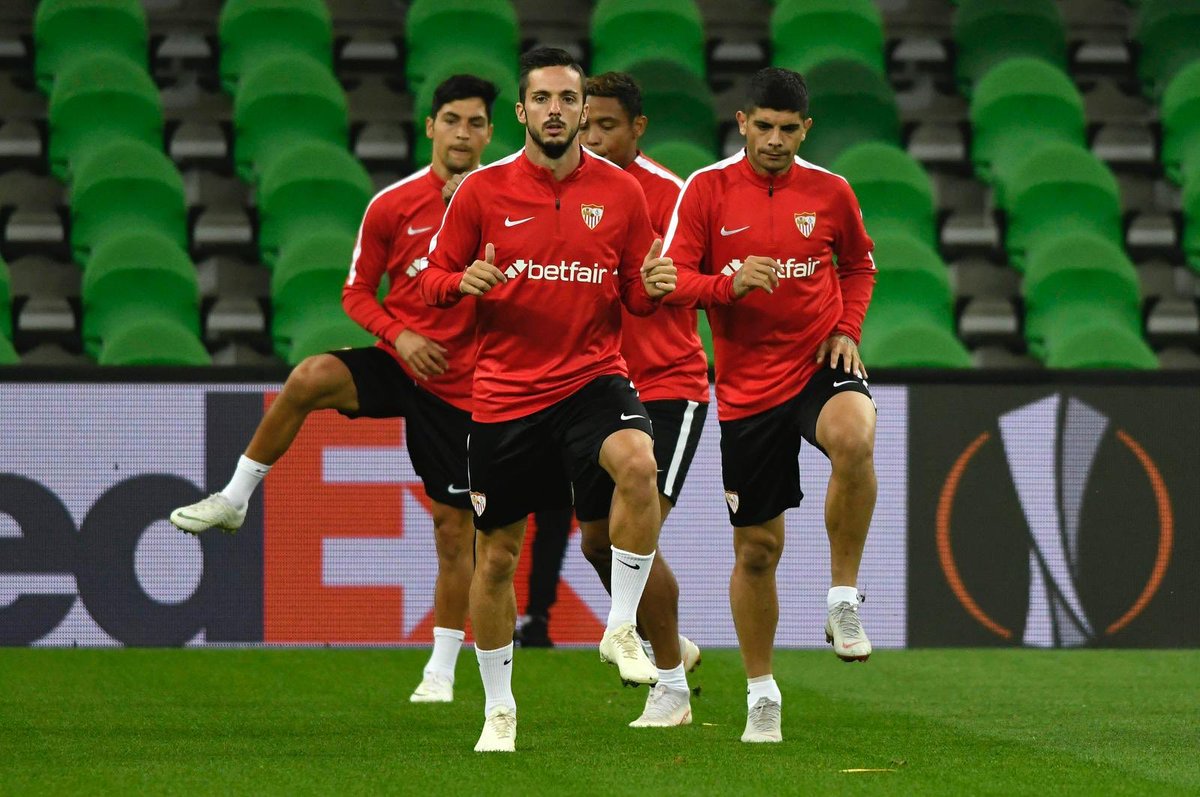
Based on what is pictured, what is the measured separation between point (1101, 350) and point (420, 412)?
15.7 ft

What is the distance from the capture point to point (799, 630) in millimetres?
9531

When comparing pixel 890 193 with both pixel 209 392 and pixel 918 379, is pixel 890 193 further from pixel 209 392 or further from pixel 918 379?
pixel 209 392

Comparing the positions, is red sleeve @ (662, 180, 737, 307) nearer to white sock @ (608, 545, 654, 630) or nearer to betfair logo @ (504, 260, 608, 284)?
betfair logo @ (504, 260, 608, 284)

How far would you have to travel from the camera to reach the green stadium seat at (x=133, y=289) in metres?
10.6

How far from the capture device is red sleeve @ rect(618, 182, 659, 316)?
6035 millimetres

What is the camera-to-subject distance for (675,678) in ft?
22.4

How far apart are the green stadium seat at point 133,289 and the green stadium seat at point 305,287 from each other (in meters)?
0.49

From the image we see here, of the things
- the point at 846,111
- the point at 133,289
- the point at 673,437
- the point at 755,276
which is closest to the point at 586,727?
the point at 673,437

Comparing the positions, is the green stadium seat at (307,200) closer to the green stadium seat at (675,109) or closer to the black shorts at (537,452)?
the green stadium seat at (675,109)

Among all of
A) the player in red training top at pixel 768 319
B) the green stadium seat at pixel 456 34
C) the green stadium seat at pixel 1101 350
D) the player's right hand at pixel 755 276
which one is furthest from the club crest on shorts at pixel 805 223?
the green stadium seat at pixel 456 34

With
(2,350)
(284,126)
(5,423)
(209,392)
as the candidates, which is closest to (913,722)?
(209,392)

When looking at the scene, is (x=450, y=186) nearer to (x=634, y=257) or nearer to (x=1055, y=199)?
(x=634, y=257)

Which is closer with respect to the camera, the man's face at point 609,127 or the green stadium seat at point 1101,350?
the man's face at point 609,127

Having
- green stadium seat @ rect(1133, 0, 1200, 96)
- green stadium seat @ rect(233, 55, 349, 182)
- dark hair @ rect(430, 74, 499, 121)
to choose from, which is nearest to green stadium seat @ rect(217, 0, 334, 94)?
green stadium seat @ rect(233, 55, 349, 182)
